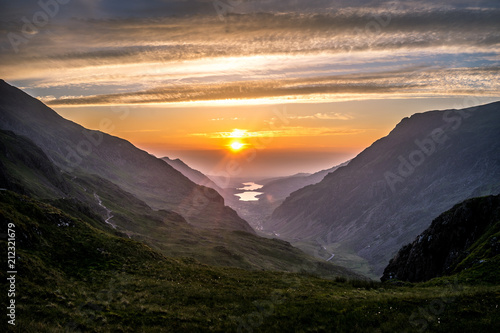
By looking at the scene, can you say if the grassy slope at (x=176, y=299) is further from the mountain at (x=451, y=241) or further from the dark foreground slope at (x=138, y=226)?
the dark foreground slope at (x=138, y=226)

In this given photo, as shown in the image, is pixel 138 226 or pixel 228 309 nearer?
pixel 228 309

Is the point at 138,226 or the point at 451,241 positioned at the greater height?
the point at 138,226

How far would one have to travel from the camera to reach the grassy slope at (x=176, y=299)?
2102 centimetres

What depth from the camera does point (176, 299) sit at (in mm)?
28453

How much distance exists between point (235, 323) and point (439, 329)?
1396 cm

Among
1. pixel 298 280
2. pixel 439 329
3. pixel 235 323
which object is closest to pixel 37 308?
pixel 235 323

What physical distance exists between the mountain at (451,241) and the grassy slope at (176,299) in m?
13.5

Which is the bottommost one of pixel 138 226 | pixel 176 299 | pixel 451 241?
pixel 176 299

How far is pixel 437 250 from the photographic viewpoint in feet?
166

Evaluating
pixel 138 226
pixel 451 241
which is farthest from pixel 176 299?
pixel 138 226

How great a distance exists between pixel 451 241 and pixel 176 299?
45.1 meters

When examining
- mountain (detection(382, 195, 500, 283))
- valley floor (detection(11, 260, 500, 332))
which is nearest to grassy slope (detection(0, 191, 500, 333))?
valley floor (detection(11, 260, 500, 332))

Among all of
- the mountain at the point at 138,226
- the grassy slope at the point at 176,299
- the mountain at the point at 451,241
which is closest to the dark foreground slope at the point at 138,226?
the mountain at the point at 138,226

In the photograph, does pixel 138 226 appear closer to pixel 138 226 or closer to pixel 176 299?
pixel 138 226
